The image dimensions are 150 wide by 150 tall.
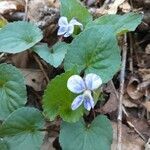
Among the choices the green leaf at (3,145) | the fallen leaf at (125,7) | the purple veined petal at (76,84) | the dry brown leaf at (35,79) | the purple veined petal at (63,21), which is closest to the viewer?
the purple veined petal at (76,84)

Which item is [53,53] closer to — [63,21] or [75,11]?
[63,21]

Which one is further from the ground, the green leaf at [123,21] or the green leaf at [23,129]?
the green leaf at [123,21]

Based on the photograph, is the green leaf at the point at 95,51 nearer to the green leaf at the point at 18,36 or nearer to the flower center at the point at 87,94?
the flower center at the point at 87,94

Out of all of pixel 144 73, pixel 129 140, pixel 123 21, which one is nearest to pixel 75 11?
pixel 123 21

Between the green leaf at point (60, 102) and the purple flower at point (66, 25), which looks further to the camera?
the purple flower at point (66, 25)

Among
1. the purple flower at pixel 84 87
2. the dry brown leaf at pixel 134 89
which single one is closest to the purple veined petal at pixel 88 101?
the purple flower at pixel 84 87

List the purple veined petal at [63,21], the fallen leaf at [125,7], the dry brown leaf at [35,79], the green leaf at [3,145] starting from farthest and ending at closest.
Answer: the fallen leaf at [125,7], the dry brown leaf at [35,79], the purple veined petal at [63,21], the green leaf at [3,145]
